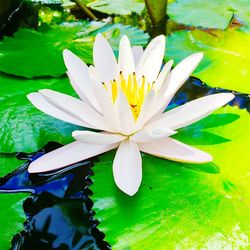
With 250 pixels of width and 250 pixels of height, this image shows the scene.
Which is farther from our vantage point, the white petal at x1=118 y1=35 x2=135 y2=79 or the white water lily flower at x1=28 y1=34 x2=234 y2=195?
the white petal at x1=118 y1=35 x2=135 y2=79

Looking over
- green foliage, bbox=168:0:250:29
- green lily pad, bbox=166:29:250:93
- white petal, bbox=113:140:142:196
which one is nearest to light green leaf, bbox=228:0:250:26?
green foliage, bbox=168:0:250:29

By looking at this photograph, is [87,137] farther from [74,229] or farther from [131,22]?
[131,22]

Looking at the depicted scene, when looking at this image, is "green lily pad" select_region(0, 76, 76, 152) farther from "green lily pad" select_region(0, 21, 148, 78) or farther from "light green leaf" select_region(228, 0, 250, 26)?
"light green leaf" select_region(228, 0, 250, 26)

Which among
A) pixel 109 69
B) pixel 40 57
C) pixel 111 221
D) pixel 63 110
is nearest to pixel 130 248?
pixel 111 221

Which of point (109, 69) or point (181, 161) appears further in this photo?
point (109, 69)

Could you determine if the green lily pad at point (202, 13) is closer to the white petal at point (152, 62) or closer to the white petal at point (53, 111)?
the white petal at point (152, 62)
